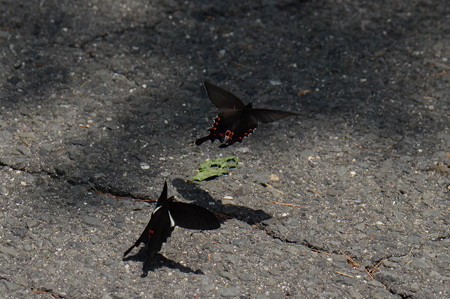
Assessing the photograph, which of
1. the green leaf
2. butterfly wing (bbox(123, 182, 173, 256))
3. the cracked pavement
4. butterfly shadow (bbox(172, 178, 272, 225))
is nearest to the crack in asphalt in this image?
the cracked pavement

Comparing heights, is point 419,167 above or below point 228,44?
below

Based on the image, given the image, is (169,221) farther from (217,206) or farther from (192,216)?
(217,206)

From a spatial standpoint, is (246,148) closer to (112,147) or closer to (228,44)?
(112,147)

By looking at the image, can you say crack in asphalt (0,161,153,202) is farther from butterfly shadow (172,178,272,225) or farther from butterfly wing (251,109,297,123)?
butterfly wing (251,109,297,123)

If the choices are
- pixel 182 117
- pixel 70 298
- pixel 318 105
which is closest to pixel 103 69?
pixel 182 117

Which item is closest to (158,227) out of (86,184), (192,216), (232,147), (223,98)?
(192,216)

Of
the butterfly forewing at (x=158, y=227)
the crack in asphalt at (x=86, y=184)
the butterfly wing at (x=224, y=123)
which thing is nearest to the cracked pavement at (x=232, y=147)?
the crack in asphalt at (x=86, y=184)

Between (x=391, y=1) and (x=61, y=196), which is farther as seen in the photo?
(x=391, y=1)
